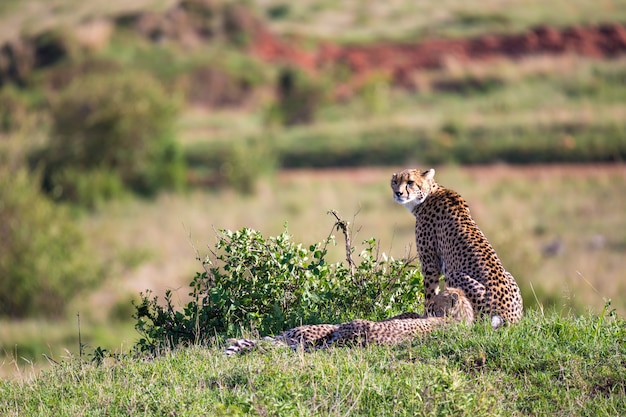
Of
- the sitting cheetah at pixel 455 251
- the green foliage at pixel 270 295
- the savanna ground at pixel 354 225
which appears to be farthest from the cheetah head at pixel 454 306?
the savanna ground at pixel 354 225

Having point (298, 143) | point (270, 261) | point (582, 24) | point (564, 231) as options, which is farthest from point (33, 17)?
point (270, 261)

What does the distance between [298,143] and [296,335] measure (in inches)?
1151

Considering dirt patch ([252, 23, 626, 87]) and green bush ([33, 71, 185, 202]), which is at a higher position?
dirt patch ([252, 23, 626, 87])

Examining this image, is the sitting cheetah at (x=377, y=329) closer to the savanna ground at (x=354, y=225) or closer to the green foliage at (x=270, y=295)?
the green foliage at (x=270, y=295)

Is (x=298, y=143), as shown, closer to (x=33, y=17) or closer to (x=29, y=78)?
(x=29, y=78)

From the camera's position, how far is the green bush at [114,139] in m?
32.7

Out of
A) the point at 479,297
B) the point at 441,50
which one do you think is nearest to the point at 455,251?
the point at 479,297

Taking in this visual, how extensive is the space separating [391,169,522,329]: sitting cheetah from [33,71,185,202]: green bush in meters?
23.9

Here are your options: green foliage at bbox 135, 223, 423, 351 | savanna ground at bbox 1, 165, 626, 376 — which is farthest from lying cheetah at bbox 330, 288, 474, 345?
savanna ground at bbox 1, 165, 626, 376

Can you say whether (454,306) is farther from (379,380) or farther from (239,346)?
(239,346)

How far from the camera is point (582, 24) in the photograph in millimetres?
47406

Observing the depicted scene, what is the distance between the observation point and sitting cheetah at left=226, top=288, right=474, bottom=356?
23.1 feet

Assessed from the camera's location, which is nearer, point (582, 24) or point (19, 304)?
point (19, 304)

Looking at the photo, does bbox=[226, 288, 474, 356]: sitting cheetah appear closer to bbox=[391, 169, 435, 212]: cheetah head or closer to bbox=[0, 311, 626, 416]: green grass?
bbox=[0, 311, 626, 416]: green grass
